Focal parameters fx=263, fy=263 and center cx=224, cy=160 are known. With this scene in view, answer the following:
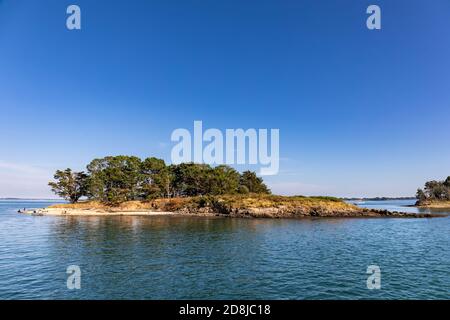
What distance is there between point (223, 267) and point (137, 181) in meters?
113

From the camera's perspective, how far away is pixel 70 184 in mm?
129875

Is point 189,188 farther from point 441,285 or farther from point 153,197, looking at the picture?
point 441,285

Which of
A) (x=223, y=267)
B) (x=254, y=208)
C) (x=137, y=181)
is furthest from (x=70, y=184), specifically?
(x=223, y=267)

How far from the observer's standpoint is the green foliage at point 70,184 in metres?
128

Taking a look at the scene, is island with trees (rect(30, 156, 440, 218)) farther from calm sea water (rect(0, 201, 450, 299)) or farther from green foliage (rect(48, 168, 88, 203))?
calm sea water (rect(0, 201, 450, 299))

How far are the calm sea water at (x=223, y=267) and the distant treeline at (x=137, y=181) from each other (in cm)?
8228

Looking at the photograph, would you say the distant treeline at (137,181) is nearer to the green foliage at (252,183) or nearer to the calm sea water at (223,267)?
the green foliage at (252,183)

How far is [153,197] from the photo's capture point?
132m

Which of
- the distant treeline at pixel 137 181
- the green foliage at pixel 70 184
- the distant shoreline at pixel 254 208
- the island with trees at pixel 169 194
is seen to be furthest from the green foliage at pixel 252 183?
the green foliage at pixel 70 184

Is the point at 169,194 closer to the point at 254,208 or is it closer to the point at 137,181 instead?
the point at 137,181
